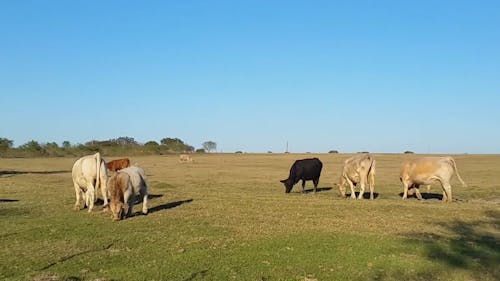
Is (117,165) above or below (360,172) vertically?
above

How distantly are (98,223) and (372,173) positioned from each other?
14.8m

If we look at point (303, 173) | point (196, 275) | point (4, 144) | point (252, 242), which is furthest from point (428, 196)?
point (4, 144)

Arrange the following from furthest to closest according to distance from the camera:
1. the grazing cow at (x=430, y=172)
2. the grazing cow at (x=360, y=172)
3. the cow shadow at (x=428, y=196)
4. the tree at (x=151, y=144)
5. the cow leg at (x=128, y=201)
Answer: the tree at (x=151, y=144)
the cow shadow at (x=428, y=196)
the grazing cow at (x=360, y=172)
the grazing cow at (x=430, y=172)
the cow leg at (x=128, y=201)

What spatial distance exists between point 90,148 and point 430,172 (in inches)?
3943

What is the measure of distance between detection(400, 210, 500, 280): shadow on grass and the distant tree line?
9675cm

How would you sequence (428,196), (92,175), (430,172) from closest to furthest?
(92,175) → (430,172) → (428,196)

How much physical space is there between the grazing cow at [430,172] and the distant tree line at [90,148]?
3506 inches

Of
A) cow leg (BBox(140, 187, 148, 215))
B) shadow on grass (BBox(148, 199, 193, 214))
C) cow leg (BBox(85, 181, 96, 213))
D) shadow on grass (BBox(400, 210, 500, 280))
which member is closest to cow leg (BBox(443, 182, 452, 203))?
shadow on grass (BBox(400, 210, 500, 280))

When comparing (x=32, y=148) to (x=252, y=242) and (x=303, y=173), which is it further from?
(x=252, y=242)

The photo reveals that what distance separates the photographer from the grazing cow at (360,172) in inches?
1016

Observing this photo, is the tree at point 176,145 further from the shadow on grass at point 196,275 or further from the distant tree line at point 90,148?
the shadow on grass at point 196,275

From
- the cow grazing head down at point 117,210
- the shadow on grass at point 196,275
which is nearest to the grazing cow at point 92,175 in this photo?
the cow grazing head down at point 117,210

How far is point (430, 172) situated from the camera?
83.7ft

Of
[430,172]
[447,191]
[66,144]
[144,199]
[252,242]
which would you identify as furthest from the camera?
[66,144]
